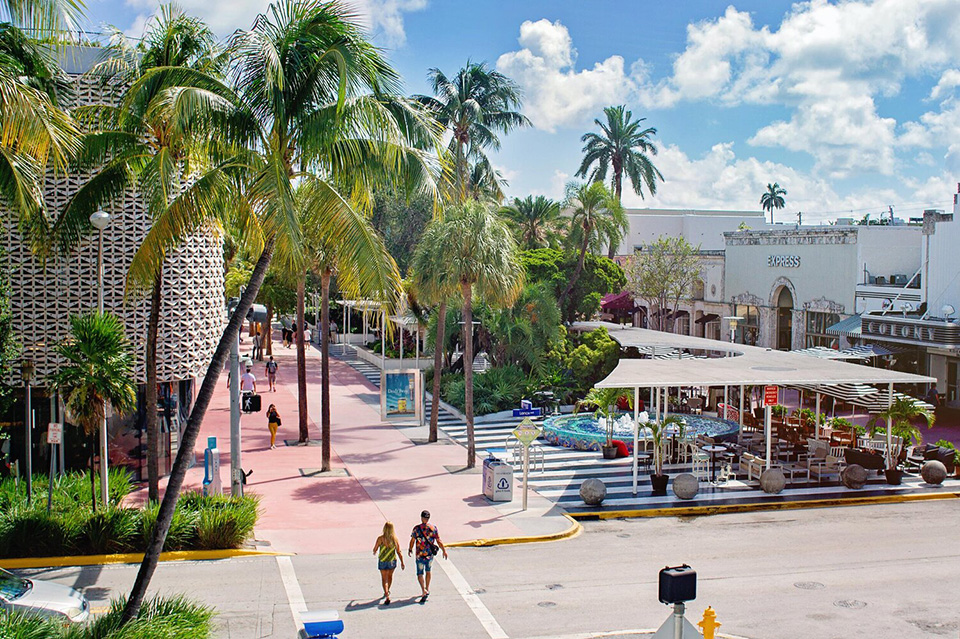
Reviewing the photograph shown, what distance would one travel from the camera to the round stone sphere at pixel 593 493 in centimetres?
Result: 1967

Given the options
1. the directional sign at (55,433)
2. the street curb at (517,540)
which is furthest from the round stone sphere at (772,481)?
the directional sign at (55,433)

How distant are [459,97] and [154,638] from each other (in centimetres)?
3742

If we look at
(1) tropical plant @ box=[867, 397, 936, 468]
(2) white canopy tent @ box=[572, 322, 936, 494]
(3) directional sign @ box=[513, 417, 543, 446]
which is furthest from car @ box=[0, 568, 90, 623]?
(1) tropical plant @ box=[867, 397, 936, 468]

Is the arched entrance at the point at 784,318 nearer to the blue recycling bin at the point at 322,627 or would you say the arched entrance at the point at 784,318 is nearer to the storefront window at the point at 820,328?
the storefront window at the point at 820,328

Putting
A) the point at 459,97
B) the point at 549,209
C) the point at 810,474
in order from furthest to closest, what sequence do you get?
the point at 549,209 → the point at 459,97 → the point at 810,474

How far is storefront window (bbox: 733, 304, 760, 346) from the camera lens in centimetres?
5072

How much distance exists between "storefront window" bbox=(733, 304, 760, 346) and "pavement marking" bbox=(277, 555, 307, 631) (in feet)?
129

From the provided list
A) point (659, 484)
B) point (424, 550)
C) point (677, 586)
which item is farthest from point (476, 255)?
point (677, 586)

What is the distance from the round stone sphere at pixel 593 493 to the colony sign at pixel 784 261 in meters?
30.3

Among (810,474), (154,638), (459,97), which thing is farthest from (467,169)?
(154,638)

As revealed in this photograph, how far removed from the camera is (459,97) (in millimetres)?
44406

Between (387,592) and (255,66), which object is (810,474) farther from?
(255,66)

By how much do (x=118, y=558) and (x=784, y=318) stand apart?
40475 mm

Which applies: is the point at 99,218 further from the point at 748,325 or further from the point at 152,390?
the point at 748,325
